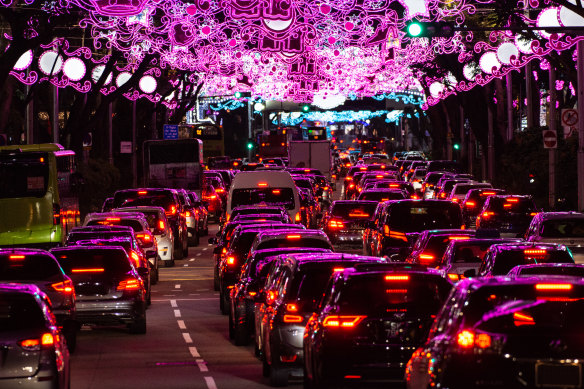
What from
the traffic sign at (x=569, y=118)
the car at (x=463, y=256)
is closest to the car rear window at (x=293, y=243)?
the car at (x=463, y=256)

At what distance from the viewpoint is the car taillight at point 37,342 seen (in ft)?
39.5

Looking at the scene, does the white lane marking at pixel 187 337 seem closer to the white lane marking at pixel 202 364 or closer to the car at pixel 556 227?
the white lane marking at pixel 202 364

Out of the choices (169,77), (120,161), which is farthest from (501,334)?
(120,161)

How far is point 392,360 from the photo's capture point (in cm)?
1310

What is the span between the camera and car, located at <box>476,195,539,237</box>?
35.0 metres

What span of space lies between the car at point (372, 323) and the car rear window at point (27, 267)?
6.93 meters

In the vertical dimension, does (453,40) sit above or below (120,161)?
above

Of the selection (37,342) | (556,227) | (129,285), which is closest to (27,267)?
(129,285)

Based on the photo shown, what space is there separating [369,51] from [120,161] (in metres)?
26.8

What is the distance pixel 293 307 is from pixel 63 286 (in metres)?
5.22

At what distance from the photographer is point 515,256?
63.5 ft

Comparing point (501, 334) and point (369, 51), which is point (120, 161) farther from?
point (501, 334)

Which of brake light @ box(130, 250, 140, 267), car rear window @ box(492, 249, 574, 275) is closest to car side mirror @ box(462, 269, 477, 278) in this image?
car rear window @ box(492, 249, 574, 275)

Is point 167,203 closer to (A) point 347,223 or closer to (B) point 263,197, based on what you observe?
(B) point 263,197
